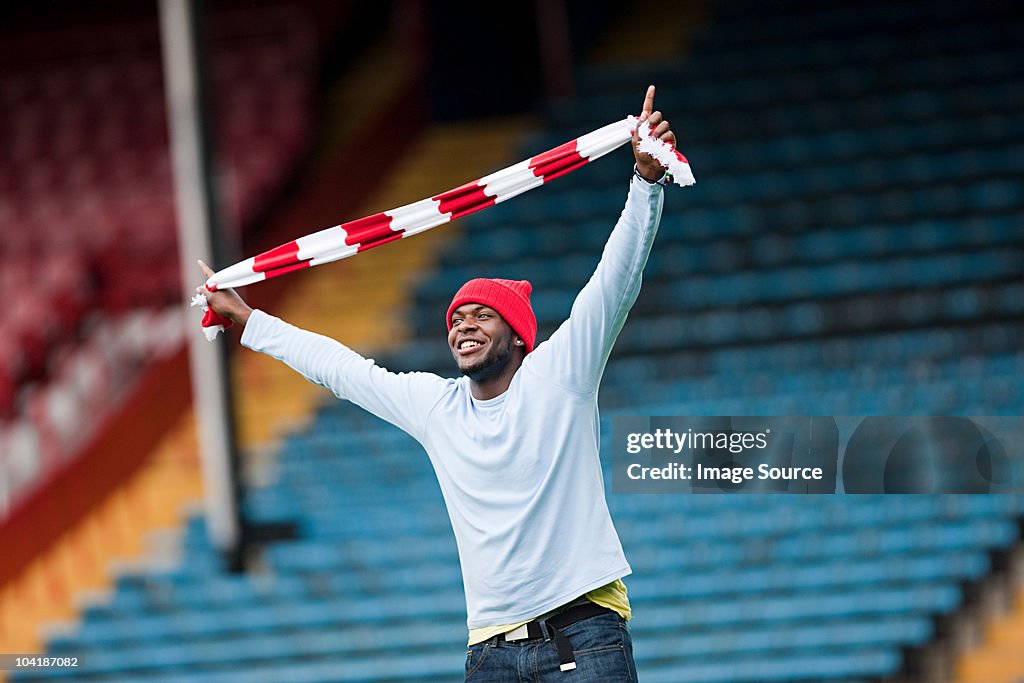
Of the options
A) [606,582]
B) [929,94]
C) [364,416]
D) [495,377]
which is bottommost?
[606,582]

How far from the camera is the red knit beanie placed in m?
3.35

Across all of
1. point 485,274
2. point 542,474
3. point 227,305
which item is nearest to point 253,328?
point 227,305

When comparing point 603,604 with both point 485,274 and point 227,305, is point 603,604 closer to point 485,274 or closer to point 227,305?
point 227,305

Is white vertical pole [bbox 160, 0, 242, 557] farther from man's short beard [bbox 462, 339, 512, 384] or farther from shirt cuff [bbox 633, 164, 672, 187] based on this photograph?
shirt cuff [bbox 633, 164, 672, 187]

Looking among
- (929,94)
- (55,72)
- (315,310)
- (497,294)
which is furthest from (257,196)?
(497,294)

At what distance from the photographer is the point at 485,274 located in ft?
34.6

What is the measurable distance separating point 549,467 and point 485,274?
24.0ft

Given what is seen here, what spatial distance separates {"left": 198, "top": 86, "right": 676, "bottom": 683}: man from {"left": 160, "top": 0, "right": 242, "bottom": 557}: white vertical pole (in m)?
5.33

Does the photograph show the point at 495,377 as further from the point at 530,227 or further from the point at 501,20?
the point at 501,20

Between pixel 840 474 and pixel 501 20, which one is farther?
pixel 501 20

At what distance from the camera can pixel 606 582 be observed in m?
3.23

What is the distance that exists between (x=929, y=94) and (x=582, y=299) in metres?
7.88

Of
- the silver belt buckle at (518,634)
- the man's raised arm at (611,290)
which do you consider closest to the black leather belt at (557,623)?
the silver belt buckle at (518,634)

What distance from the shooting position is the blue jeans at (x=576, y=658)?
317 cm
